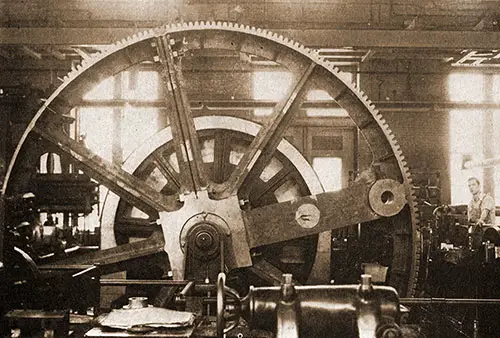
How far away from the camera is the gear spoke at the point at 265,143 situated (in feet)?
13.4

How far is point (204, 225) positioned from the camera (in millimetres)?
3912

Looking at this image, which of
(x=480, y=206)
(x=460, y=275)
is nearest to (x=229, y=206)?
(x=460, y=275)

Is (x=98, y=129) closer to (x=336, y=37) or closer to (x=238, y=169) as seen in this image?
(x=336, y=37)

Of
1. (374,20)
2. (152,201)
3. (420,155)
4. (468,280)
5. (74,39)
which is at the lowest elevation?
(468,280)

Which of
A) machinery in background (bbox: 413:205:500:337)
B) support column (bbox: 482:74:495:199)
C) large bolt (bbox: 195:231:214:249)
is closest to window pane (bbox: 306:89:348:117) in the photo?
support column (bbox: 482:74:495:199)

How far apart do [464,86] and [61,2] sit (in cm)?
828

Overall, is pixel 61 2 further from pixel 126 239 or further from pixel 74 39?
pixel 126 239

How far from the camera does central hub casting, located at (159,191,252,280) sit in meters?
3.96

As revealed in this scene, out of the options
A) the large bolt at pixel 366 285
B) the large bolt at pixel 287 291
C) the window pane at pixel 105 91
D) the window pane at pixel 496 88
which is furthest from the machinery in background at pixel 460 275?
the window pane at pixel 105 91

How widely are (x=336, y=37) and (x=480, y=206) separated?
428cm

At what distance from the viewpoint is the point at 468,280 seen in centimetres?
662

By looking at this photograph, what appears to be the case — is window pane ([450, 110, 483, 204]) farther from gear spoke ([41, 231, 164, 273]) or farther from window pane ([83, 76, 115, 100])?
gear spoke ([41, 231, 164, 273])

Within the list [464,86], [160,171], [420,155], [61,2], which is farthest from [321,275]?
[464,86]

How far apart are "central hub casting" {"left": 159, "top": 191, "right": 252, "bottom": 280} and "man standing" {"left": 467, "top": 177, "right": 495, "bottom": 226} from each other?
6.00 metres
